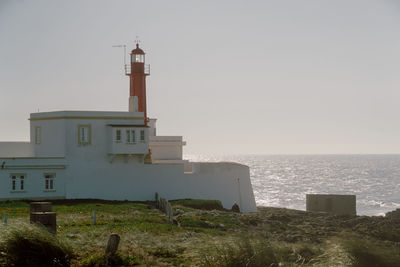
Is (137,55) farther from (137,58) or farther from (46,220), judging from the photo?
(46,220)

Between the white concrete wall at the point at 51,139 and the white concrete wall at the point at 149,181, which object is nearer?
the white concrete wall at the point at 51,139

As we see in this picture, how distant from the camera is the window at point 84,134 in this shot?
3747 centimetres

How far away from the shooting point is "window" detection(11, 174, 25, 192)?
35.5 metres

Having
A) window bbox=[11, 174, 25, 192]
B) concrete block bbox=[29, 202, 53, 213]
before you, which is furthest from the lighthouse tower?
concrete block bbox=[29, 202, 53, 213]

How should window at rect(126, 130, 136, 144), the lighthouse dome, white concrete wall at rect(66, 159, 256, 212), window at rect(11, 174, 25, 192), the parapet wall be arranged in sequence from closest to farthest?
window at rect(11, 174, 25, 192) < white concrete wall at rect(66, 159, 256, 212) < window at rect(126, 130, 136, 144) < the parapet wall < the lighthouse dome

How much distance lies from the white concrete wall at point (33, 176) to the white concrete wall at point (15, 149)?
535cm

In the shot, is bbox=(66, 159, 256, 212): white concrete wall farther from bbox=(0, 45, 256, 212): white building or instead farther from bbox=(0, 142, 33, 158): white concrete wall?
bbox=(0, 142, 33, 158): white concrete wall

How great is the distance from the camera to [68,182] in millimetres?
36938

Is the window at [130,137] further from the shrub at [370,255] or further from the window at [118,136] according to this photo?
the shrub at [370,255]

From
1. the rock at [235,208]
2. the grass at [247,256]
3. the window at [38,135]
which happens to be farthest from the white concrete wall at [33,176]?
the grass at [247,256]

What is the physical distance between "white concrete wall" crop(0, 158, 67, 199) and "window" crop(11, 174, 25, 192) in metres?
0.13

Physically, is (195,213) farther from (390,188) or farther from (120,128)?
(390,188)

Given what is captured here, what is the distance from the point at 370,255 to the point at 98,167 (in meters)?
28.3

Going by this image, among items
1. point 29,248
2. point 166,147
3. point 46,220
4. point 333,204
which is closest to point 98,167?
point 166,147
